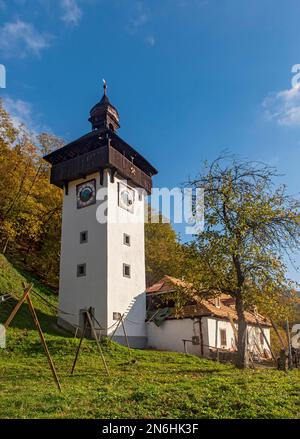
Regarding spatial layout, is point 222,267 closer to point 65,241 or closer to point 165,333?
point 165,333

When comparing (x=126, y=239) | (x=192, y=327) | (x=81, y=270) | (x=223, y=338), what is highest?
(x=126, y=239)

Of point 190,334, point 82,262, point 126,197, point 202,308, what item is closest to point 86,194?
point 126,197

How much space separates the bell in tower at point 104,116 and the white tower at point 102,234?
0.44 meters

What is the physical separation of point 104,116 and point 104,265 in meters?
13.7

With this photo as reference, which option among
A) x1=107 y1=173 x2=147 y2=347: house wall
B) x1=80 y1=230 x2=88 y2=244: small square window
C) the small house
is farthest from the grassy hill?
x1=80 y1=230 x2=88 y2=244: small square window

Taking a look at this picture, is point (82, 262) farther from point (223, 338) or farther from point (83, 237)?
point (223, 338)

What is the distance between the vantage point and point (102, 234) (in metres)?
27.2

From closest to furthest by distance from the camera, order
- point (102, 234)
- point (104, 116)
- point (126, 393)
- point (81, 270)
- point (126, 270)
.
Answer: point (126, 393), point (102, 234), point (81, 270), point (126, 270), point (104, 116)

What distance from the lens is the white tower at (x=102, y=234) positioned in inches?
1045

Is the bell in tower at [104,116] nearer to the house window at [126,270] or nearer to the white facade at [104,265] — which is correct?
the white facade at [104,265]

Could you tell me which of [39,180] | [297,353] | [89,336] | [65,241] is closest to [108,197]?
[65,241]

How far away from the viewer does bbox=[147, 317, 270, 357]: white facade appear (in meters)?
25.8

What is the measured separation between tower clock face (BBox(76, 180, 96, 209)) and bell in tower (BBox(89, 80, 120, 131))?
5.70 m

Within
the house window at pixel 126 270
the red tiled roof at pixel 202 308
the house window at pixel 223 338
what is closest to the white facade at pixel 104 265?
the house window at pixel 126 270
